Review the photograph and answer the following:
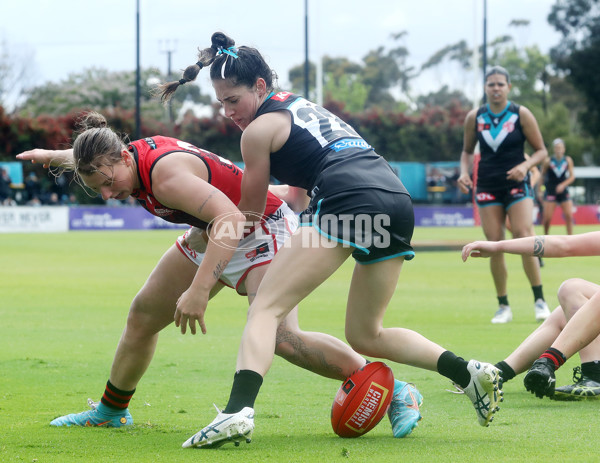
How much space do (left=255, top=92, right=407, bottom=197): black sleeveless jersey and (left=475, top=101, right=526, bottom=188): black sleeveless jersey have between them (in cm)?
524

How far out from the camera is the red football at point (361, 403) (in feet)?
15.4

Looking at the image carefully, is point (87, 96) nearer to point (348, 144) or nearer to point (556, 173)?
point (556, 173)

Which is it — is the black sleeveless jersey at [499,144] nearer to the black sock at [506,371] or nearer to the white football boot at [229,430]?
the black sock at [506,371]

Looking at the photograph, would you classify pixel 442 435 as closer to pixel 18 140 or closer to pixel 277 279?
pixel 277 279

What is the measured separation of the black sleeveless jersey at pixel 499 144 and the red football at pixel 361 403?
17.3 feet

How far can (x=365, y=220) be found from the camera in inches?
173

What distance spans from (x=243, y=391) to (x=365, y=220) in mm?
988

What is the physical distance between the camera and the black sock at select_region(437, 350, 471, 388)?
462 cm

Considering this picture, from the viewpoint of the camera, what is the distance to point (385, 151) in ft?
190

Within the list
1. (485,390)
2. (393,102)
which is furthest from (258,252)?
(393,102)

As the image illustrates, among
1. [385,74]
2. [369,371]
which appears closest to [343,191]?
[369,371]

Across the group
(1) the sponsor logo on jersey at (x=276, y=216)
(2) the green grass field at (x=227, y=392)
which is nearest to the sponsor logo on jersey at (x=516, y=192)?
(2) the green grass field at (x=227, y=392)

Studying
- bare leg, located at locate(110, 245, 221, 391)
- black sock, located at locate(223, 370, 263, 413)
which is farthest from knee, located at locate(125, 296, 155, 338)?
black sock, located at locate(223, 370, 263, 413)

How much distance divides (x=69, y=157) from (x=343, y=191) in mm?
1897
